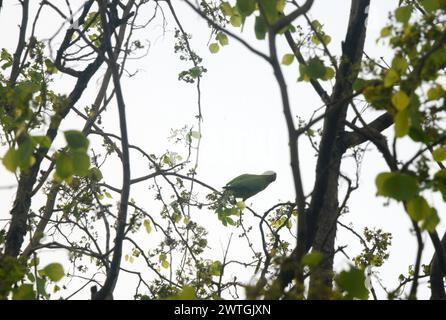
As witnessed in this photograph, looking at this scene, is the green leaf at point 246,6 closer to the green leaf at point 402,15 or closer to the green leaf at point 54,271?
the green leaf at point 402,15

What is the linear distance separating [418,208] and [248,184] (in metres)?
3.93

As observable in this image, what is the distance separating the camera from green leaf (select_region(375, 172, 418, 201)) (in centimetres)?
178

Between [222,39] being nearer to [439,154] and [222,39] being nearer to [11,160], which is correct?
[439,154]

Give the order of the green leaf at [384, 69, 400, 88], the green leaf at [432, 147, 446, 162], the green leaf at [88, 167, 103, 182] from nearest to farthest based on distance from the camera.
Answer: the green leaf at [384, 69, 400, 88] < the green leaf at [432, 147, 446, 162] < the green leaf at [88, 167, 103, 182]

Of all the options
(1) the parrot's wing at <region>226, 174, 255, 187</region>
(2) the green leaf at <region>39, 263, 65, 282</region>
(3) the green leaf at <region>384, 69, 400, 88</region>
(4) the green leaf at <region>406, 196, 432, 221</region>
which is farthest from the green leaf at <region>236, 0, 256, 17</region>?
(1) the parrot's wing at <region>226, 174, 255, 187</region>

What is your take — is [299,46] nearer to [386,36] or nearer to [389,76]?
[386,36]

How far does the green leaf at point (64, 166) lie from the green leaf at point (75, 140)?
4cm

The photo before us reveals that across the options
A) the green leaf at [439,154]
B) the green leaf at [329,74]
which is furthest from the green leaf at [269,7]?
the green leaf at [439,154]

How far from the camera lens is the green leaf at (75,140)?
2.04m

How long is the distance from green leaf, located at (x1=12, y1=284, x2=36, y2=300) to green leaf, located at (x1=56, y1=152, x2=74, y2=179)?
486 mm

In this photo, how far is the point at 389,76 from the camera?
1.86 meters

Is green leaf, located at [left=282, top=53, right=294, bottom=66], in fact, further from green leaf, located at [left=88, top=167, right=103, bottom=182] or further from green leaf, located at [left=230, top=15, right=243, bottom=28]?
green leaf, located at [left=88, top=167, right=103, bottom=182]

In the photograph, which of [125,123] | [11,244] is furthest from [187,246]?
[125,123]
